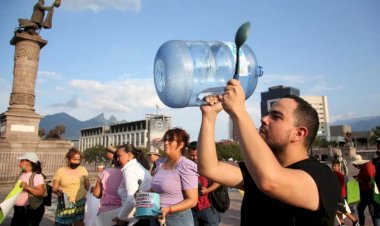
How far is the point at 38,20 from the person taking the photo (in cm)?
1992

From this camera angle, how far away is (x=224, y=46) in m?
3.47

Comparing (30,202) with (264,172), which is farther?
(30,202)

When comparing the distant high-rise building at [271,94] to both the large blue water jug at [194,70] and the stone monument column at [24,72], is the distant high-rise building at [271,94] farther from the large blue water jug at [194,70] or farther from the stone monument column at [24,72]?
the large blue water jug at [194,70]

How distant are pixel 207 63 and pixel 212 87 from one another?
455mm

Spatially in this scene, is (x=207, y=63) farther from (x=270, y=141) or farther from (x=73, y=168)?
(x=73, y=168)

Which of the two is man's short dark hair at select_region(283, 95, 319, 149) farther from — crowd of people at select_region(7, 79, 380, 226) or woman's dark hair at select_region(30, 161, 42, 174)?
woman's dark hair at select_region(30, 161, 42, 174)

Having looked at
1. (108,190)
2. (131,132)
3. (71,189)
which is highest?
(131,132)

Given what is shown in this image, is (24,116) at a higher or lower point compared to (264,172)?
higher

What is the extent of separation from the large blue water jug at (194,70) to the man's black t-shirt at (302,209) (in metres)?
1.56

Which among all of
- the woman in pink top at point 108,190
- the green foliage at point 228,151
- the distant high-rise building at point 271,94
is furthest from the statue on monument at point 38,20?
the distant high-rise building at point 271,94

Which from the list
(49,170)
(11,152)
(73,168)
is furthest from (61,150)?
(73,168)

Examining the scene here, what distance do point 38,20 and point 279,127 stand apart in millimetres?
21558

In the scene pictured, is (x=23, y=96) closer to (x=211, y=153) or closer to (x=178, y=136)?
(x=178, y=136)

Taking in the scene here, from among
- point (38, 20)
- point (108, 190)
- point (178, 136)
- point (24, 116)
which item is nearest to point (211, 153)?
point (178, 136)
